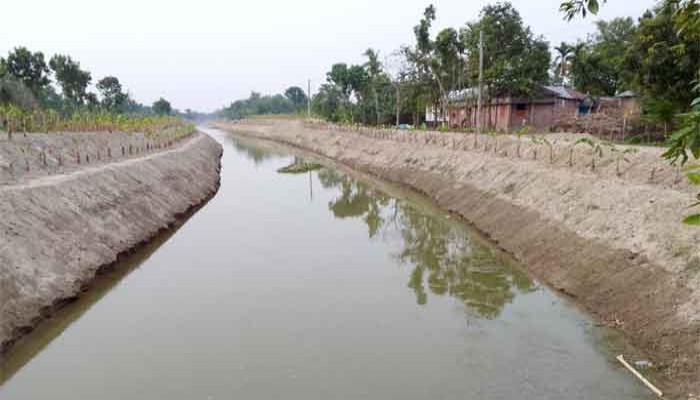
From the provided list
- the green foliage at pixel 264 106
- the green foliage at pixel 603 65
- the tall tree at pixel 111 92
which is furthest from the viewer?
the green foliage at pixel 264 106

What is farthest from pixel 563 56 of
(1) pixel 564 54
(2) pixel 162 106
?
(2) pixel 162 106

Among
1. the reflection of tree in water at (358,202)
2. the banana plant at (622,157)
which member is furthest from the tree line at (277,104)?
the banana plant at (622,157)

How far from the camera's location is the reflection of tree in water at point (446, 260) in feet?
40.2

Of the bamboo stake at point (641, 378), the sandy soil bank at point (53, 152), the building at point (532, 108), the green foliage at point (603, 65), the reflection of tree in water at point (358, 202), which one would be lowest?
the bamboo stake at point (641, 378)

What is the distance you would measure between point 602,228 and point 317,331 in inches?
333

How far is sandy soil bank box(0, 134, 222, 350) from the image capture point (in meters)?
10.1

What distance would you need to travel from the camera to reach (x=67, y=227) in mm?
13125

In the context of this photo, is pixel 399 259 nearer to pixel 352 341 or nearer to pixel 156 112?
pixel 352 341

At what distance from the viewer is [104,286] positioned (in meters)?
12.7

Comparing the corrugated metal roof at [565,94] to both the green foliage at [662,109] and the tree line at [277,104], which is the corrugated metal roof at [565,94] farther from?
the tree line at [277,104]

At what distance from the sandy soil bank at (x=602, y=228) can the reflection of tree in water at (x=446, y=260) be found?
87 centimetres

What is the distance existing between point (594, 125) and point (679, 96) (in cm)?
567

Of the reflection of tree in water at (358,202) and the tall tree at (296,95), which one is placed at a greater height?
the tall tree at (296,95)

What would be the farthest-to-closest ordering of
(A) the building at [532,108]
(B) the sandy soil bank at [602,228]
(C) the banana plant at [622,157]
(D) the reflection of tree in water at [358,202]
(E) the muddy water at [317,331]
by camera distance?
(A) the building at [532,108], (D) the reflection of tree in water at [358,202], (C) the banana plant at [622,157], (B) the sandy soil bank at [602,228], (E) the muddy water at [317,331]
